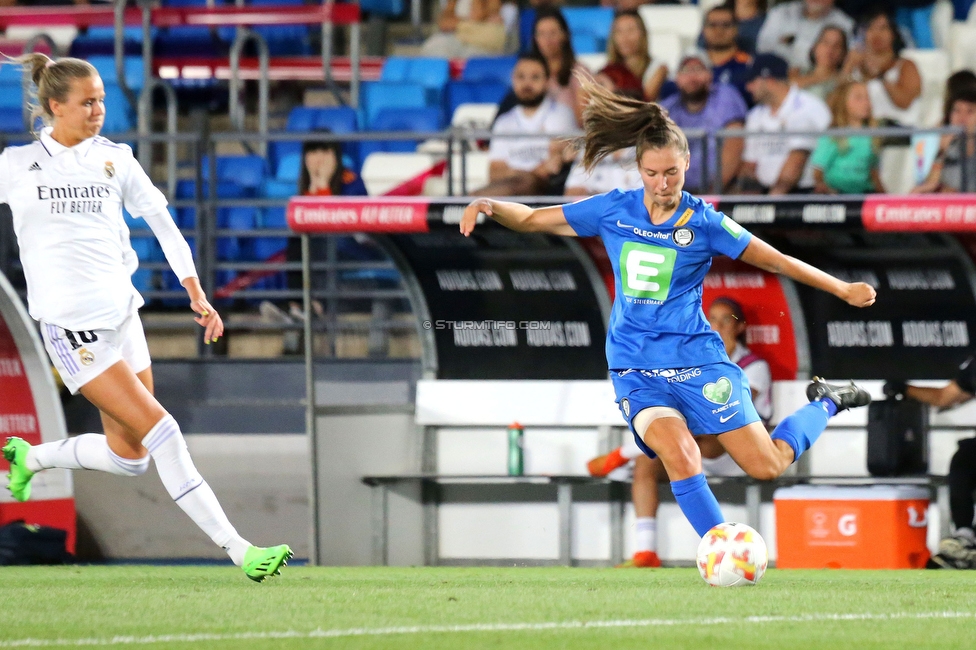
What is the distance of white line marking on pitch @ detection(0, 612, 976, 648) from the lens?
405cm

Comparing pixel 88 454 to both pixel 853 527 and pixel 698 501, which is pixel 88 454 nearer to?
pixel 698 501

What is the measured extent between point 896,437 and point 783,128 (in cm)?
298

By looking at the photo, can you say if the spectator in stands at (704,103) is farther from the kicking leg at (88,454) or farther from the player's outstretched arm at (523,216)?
the kicking leg at (88,454)

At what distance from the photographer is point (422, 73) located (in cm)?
1275

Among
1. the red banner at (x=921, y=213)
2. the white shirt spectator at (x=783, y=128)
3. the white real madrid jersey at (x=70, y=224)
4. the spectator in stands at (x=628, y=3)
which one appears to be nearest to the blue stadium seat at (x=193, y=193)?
the spectator in stands at (x=628, y=3)

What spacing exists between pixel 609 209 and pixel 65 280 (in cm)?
208

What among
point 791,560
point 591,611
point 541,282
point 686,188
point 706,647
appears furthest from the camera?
point 686,188

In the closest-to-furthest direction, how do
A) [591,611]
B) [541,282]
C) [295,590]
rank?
[591,611] < [295,590] < [541,282]

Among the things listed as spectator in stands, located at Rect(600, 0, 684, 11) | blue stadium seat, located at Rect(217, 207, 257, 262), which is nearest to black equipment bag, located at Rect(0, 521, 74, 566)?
blue stadium seat, located at Rect(217, 207, 257, 262)

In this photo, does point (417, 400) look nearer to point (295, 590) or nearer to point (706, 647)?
point (295, 590)

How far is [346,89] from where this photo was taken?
13.2 meters

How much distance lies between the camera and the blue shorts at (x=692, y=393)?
5.59m

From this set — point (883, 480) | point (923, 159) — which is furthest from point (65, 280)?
point (923, 159)

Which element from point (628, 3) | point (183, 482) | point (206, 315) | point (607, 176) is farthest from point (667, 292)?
point (628, 3)
